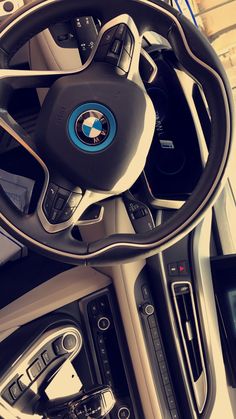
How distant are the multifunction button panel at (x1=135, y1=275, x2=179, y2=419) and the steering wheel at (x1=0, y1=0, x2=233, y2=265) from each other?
0.28m

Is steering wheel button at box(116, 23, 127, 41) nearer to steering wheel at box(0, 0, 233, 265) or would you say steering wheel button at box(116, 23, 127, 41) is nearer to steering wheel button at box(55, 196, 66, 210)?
steering wheel at box(0, 0, 233, 265)

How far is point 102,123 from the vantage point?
95cm

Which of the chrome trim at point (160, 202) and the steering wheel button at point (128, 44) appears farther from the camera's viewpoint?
the chrome trim at point (160, 202)

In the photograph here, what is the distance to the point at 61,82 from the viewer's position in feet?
3.16

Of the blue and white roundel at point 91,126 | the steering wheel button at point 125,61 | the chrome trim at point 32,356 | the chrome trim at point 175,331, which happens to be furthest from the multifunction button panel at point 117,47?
the chrome trim at point 32,356

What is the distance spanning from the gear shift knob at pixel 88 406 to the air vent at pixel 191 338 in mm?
198

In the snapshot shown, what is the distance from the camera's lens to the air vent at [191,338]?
3.92ft

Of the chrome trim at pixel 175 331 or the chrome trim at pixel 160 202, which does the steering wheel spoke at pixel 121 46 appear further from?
the chrome trim at pixel 175 331

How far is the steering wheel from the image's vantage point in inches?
35.2

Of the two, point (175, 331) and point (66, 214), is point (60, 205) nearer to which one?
point (66, 214)

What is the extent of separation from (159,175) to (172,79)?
0.71ft

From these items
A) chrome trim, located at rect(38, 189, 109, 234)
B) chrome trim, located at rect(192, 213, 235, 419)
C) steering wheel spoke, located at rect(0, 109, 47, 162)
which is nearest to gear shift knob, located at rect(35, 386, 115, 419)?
chrome trim, located at rect(192, 213, 235, 419)

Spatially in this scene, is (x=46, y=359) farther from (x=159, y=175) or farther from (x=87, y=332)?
(x=159, y=175)

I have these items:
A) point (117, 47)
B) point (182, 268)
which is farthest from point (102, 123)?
point (182, 268)
